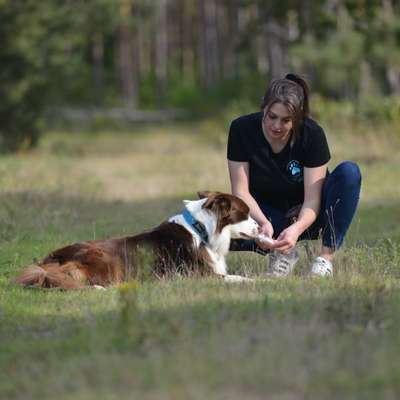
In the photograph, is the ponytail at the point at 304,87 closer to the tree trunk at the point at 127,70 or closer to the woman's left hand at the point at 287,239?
the woman's left hand at the point at 287,239

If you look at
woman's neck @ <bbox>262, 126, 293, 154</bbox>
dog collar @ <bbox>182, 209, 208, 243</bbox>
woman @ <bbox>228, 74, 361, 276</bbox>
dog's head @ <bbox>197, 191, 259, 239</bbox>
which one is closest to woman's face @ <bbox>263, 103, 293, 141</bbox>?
woman @ <bbox>228, 74, 361, 276</bbox>

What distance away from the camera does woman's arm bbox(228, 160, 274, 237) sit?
8742mm

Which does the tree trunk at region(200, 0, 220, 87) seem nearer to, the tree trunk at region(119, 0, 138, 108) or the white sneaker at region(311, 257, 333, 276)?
the tree trunk at region(119, 0, 138, 108)

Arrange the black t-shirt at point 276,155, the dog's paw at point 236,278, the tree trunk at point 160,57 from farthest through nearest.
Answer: the tree trunk at point 160,57 < the black t-shirt at point 276,155 < the dog's paw at point 236,278

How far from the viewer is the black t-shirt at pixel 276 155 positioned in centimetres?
880

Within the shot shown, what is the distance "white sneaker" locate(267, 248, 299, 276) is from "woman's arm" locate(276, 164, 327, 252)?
30 centimetres

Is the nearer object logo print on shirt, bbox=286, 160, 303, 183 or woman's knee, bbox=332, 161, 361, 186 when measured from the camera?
woman's knee, bbox=332, 161, 361, 186

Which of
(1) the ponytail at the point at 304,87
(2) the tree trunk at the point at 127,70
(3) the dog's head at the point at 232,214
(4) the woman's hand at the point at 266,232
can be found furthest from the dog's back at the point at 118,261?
(2) the tree trunk at the point at 127,70

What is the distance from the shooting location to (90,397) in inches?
197

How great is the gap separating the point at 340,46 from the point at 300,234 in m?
19.5

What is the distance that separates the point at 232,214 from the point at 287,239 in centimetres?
57

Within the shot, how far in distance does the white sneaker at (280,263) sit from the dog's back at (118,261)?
2.01 ft

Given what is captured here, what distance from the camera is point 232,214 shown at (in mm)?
8547

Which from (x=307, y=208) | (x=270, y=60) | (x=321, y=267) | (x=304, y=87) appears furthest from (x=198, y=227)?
(x=270, y=60)
